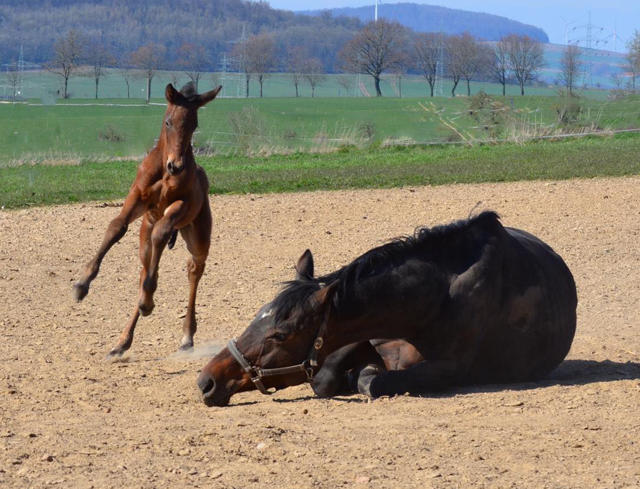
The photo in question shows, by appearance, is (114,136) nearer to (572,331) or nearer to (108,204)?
(108,204)

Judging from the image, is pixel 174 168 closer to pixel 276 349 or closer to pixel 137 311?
pixel 137 311

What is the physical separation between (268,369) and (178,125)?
93.6 inches

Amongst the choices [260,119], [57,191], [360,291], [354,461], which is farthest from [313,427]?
[260,119]

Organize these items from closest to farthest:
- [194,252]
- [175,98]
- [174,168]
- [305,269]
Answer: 1. [305,269]
2. [174,168]
3. [175,98]
4. [194,252]

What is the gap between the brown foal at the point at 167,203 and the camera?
722 centimetres

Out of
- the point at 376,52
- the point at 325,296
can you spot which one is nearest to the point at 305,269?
the point at 325,296

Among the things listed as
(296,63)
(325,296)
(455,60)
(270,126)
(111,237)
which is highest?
(296,63)

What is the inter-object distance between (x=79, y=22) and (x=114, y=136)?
139272 mm

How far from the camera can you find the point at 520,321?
655 centimetres

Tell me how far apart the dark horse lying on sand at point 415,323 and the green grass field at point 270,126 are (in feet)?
37.4

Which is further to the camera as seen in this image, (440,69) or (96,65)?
(440,69)

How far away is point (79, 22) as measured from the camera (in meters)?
162

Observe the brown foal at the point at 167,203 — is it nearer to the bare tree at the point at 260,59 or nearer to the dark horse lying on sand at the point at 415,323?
the dark horse lying on sand at the point at 415,323

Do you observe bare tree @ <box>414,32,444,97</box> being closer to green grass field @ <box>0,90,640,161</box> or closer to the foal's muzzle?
green grass field @ <box>0,90,640,161</box>
